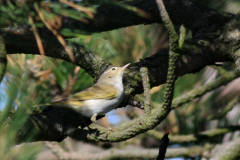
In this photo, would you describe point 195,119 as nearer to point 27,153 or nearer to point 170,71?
point 170,71

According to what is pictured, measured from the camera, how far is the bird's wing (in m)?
2.67

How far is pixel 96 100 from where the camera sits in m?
2.74

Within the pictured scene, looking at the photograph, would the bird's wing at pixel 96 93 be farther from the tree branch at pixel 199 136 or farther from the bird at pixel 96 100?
the tree branch at pixel 199 136

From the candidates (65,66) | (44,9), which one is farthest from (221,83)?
(44,9)

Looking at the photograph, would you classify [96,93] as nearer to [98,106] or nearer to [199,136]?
[98,106]

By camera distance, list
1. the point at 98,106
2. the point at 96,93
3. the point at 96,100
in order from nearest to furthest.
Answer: the point at 98,106 < the point at 96,100 < the point at 96,93

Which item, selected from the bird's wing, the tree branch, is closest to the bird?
the bird's wing

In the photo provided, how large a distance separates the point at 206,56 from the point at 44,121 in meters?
1.07

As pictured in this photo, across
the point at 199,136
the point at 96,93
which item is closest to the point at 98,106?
the point at 96,93

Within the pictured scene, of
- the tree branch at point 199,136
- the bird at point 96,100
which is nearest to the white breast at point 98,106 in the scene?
the bird at point 96,100

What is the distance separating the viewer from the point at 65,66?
3104 millimetres

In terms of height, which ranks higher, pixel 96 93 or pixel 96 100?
pixel 96 93

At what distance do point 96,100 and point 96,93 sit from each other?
0.12 meters

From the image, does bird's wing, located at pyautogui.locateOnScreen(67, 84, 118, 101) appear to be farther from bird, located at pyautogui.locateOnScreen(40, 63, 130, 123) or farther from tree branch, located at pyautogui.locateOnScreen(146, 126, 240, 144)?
tree branch, located at pyautogui.locateOnScreen(146, 126, 240, 144)
